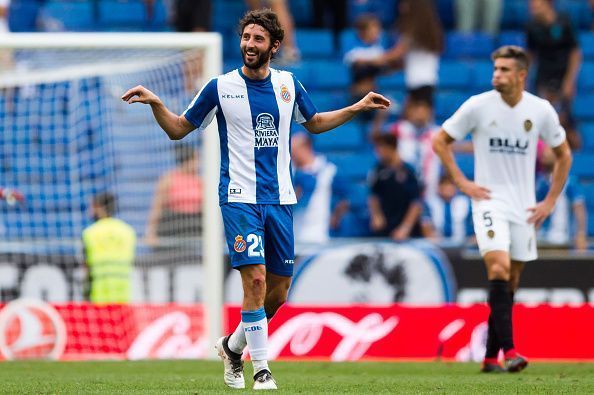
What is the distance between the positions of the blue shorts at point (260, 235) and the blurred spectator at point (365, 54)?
9.16 m

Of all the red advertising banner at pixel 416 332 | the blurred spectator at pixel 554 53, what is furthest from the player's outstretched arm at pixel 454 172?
the blurred spectator at pixel 554 53

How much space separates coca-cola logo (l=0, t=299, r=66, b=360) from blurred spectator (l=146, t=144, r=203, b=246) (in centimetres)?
137

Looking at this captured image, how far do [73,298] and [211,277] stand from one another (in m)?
1.87

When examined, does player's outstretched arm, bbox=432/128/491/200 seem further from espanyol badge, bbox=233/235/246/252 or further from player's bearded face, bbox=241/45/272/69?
espanyol badge, bbox=233/235/246/252

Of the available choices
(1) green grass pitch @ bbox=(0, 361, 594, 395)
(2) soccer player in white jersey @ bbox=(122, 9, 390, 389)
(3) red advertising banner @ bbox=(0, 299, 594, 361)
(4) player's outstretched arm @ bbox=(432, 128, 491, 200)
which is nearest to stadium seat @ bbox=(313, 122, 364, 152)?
(3) red advertising banner @ bbox=(0, 299, 594, 361)

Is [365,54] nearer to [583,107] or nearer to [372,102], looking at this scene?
[583,107]

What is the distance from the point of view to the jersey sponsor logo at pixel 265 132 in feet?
26.7

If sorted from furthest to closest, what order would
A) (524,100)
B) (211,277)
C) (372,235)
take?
1. (372,235)
2. (211,277)
3. (524,100)

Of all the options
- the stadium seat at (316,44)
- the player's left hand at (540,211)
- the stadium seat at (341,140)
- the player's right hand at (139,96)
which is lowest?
the player's left hand at (540,211)

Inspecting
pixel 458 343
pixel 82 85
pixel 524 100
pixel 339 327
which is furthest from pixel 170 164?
pixel 524 100

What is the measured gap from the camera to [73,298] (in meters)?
13.4

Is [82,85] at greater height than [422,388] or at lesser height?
greater

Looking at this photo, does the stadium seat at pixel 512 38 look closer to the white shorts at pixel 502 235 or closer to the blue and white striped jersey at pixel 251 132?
the white shorts at pixel 502 235

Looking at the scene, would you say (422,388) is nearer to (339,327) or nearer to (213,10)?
(339,327)
